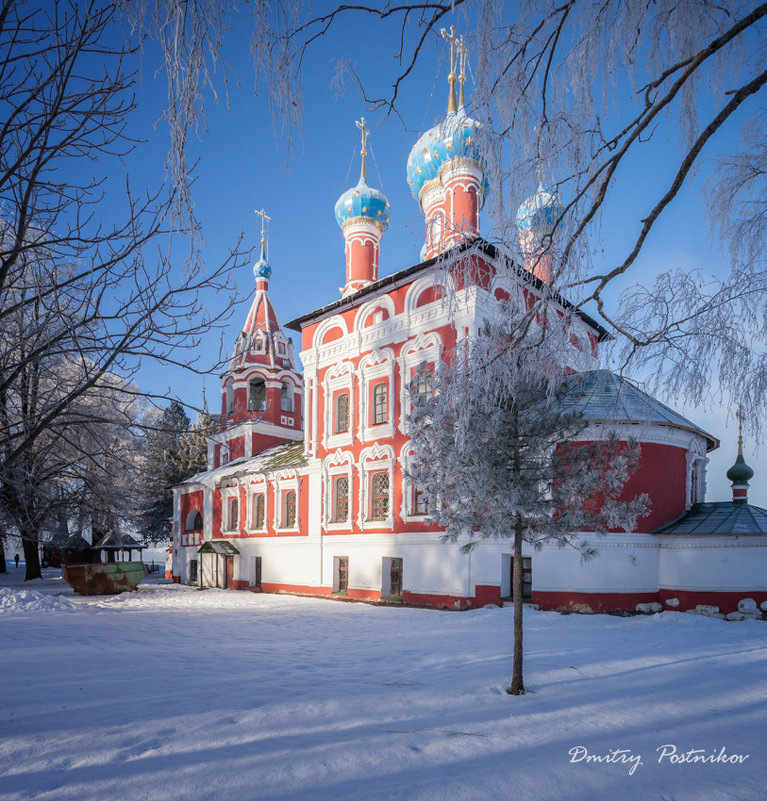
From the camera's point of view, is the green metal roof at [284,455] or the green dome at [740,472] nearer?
the green dome at [740,472]

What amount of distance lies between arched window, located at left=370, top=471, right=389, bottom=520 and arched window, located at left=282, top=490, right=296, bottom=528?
15.5 feet

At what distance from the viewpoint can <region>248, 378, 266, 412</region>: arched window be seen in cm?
2823

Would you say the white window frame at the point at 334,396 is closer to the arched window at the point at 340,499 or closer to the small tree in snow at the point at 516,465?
the arched window at the point at 340,499

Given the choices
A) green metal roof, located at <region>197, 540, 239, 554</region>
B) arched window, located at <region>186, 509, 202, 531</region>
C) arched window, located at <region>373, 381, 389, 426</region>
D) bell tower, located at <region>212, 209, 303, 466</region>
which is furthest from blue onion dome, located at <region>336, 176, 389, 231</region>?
arched window, located at <region>186, 509, 202, 531</region>

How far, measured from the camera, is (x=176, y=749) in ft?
15.9

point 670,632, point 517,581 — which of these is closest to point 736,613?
A: point 670,632

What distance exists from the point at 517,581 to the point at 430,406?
2.31 meters

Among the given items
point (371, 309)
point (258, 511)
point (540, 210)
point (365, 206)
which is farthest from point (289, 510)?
point (540, 210)

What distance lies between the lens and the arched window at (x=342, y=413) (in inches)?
807

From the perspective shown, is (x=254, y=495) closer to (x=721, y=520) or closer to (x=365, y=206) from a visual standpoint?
(x=365, y=206)

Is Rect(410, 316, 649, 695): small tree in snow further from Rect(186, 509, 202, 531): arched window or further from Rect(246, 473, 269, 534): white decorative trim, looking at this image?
Rect(186, 509, 202, 531): arched window
